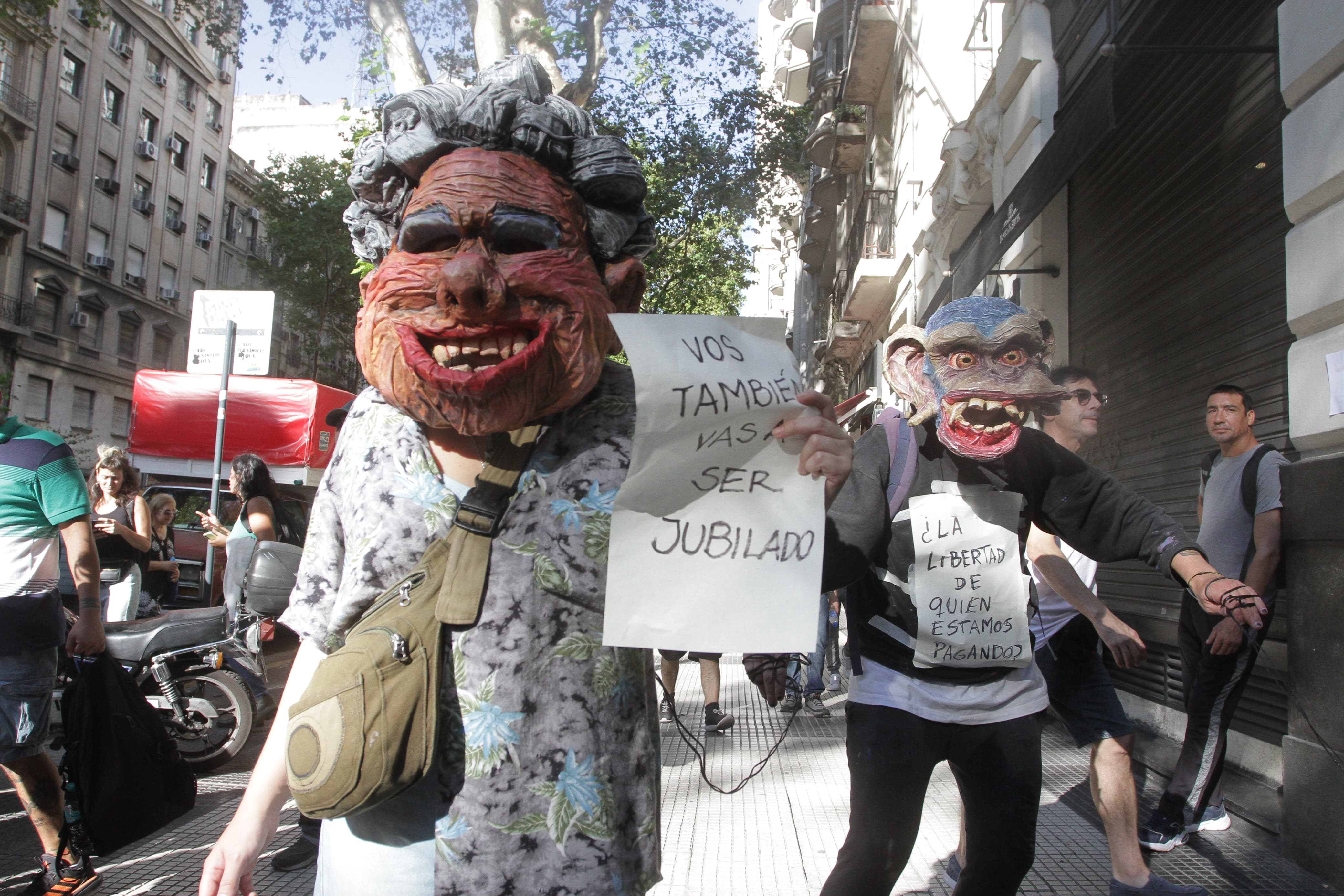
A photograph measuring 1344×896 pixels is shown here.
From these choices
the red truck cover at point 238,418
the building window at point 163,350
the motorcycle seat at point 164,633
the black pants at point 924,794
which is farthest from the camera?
the building window at point 163,350

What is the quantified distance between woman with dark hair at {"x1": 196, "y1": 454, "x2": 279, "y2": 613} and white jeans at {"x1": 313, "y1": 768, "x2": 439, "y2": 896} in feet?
14.6

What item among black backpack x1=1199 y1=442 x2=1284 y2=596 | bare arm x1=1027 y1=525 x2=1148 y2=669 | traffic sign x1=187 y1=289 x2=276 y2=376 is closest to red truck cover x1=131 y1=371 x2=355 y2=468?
traffic sign x1=187 y1=289 x2=276 y2=376

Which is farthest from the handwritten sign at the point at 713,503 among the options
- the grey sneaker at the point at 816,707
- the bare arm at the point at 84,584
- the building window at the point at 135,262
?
the building window at the point at 135,262

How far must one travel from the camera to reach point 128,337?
35.1 m

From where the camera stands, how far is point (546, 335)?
164 centimetres

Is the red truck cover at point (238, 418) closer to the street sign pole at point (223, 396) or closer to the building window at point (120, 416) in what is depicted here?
the street sign pole at point (223, 396)

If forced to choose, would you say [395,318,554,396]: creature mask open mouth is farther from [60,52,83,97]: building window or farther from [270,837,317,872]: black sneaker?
[60,52,83,97]: building window

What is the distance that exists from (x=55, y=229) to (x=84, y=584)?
3312cm

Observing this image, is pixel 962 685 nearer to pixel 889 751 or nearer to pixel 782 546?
pixel 889 751

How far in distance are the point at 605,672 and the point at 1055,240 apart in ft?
27.5

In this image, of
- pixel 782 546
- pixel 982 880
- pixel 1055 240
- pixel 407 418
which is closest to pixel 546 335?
pixel 407 418

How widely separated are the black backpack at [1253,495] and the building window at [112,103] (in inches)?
1462

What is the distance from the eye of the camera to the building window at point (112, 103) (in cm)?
3309

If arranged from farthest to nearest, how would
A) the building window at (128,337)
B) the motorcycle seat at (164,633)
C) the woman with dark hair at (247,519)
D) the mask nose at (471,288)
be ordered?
the building window at (128,337), the woman with dark hair at (247,519), the motorcycle seat at (164,633), the mask nose at (471,288)
